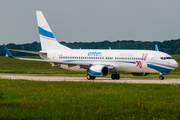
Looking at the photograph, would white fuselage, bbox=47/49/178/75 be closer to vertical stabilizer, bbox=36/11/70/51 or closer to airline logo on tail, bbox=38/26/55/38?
vertical stabilizer, bbox=36/11/70/51

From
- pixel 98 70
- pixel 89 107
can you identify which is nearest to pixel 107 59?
pixel 98 70

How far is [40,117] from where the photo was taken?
13.6 metres

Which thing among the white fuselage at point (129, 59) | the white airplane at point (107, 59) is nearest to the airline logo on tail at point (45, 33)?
the white airplane at point (107, 59)

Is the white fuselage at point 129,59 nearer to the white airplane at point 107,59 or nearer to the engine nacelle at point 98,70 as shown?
the white airplane at point 107,59

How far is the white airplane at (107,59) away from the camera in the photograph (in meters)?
37.8

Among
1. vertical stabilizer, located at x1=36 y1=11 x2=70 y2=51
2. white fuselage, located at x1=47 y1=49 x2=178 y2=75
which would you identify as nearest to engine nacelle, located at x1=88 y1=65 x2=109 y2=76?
white fuselage, located at x1=47 y1=49 x2=178 y2=75

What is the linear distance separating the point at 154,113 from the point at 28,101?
281 inches

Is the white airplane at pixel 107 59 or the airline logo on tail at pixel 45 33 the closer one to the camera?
the white airplane at pixel 107 59

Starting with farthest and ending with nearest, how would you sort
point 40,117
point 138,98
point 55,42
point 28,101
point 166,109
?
point 55,42, point 138,98, point 28,101, point 166,109, point 40,117

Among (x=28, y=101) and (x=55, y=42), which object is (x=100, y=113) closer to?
(x=28, y=101)

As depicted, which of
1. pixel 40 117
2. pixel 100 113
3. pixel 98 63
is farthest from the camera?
pixel 98 63

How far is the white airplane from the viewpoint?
124ft

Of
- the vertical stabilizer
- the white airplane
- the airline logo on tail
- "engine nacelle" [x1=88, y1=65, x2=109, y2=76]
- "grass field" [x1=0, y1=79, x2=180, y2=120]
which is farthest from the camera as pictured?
the airline logo on tail

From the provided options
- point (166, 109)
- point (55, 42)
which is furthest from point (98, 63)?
point (166, 109)
